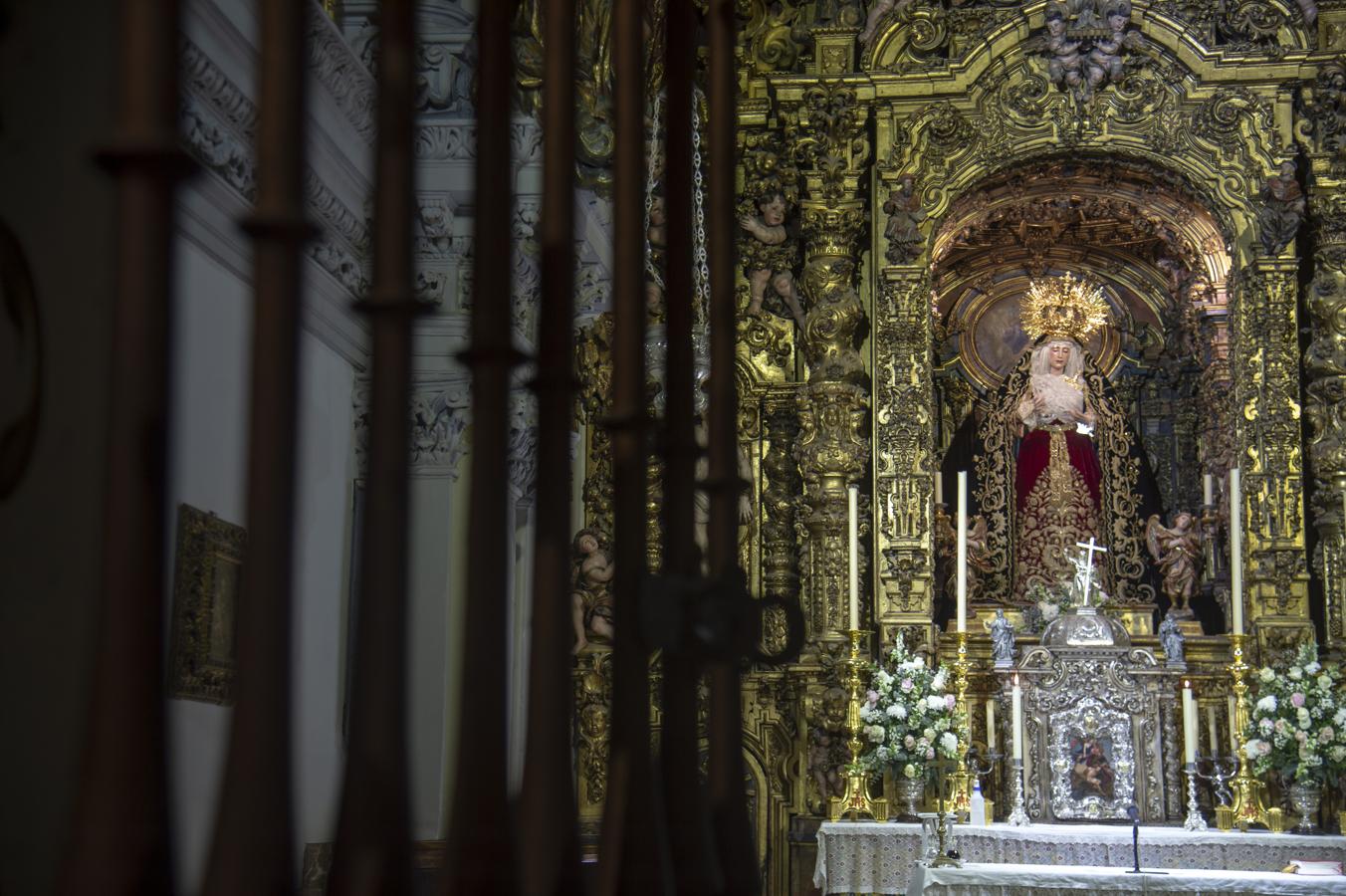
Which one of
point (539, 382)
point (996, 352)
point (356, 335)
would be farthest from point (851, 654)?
point (539, 382)

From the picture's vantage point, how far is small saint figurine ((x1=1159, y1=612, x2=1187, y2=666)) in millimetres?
13594

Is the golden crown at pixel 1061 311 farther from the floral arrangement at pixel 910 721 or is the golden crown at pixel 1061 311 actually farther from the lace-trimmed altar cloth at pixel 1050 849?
the lace-trimmed altar cloth at pixel 1050 849

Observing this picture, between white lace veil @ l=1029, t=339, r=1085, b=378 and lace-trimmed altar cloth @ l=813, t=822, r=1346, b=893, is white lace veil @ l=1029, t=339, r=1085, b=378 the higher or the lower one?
the higher one

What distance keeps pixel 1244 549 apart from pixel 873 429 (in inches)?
133

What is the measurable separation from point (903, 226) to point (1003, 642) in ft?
12.8

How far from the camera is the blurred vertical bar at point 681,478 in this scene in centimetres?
193

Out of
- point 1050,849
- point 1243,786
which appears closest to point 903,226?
point 1243,786

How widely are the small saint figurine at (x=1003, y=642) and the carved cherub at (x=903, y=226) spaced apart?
343 centimetres

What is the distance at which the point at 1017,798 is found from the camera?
42.6 feet

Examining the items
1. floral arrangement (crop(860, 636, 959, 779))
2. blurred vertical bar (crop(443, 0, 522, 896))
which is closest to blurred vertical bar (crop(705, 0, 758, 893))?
blurred vertical bar (crop(443, 0, 522, 896))

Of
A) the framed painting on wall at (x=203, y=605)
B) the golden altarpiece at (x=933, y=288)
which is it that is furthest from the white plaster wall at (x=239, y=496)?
the golden altarpiece at (x=933, y=288)

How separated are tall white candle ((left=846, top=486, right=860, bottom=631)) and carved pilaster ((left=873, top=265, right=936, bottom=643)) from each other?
1.31 ft

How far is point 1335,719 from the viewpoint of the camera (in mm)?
12234

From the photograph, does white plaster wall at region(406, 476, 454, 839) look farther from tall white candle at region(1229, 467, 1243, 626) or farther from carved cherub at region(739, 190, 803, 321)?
tall white candle at region(1229, 467, 1243, 626)
